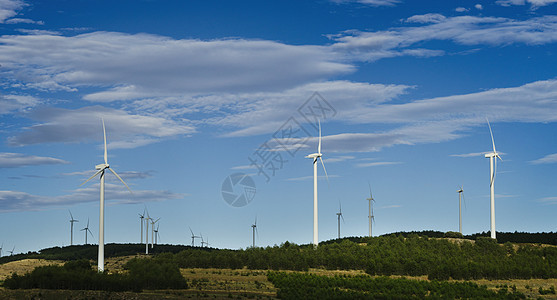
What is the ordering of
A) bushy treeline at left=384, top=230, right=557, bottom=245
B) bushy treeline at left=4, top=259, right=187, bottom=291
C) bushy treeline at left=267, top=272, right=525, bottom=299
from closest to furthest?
1. bushy treeline at left=4, top=259, right=187, bottom=291
2. bushy treeline at left=267, top=272, right=525, bottom=299
3. bushy treeline at left=384, top=230, right=557, bottom=245

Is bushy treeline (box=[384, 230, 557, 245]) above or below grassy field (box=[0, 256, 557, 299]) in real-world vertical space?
above

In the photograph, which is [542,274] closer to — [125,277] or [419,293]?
[419,293]

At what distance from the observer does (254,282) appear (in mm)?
76500

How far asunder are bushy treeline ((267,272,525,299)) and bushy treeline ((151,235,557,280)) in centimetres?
1335

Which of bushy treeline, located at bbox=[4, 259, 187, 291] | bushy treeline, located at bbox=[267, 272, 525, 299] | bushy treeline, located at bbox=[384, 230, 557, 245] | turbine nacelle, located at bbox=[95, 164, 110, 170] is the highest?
turbine nacelle, located at bbox=[95, 164, 110, 170]

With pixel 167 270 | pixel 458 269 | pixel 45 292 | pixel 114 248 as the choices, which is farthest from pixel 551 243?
pixel 114 248


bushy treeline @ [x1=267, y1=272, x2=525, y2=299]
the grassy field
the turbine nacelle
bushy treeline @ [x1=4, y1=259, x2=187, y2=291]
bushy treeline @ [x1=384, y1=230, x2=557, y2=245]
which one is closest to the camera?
the grassy field

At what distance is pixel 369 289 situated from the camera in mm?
72688

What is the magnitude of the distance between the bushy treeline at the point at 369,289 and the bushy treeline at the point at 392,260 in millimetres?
13345

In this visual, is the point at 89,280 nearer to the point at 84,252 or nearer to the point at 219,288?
the point at 219,288

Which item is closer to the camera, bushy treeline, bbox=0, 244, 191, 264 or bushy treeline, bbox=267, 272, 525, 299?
bushy treeline, bbox=267, 272, 525, 299

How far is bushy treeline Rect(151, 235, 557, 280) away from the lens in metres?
94.2

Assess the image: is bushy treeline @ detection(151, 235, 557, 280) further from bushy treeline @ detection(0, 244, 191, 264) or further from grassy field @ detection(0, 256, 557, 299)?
bushy treeline @ detection(0, 244, 191, 264)

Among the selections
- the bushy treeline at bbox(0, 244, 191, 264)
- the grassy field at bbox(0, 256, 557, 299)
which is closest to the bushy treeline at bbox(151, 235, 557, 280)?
the grassy field at bbox(0, 256, 557, 299)
